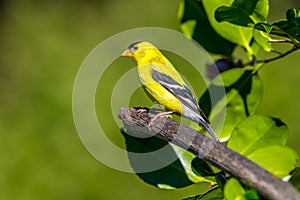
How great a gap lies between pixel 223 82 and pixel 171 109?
21cm

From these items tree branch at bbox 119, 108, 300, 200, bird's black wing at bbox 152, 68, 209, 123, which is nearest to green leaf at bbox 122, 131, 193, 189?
tree branch at bbox 119, 108, 300, 200

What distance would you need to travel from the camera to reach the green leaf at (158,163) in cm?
60

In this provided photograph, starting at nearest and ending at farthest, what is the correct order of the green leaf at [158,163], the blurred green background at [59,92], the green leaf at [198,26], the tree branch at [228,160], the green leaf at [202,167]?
the tree branch at [228,160] → the green leaf at [202,167] → the green leaf at [158,163] → the green leaf at [198,26] → the blurred green background at [59,92]

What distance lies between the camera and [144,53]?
3.30ft

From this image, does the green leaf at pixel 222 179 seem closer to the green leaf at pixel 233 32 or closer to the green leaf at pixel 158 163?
the green leaf at pixel 158 163

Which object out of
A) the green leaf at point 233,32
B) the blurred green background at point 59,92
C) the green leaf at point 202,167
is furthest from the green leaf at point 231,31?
the blurred green background at point 59,92

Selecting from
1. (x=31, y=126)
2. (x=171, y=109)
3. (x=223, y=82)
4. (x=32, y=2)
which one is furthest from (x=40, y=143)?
(x=223, y=82)

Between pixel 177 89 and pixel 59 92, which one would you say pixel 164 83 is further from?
pixel 59 92

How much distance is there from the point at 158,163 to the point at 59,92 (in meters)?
2.05

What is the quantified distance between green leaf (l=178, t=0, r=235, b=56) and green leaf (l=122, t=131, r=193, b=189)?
0.56 ft

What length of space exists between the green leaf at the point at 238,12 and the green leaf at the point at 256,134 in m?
0.09

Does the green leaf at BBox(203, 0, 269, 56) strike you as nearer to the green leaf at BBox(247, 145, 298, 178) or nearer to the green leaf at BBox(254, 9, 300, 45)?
the green leaf at BBox(254, 9, 300, 45)

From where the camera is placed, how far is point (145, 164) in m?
0.61

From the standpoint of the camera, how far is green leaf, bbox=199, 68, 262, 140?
668 millimetres
